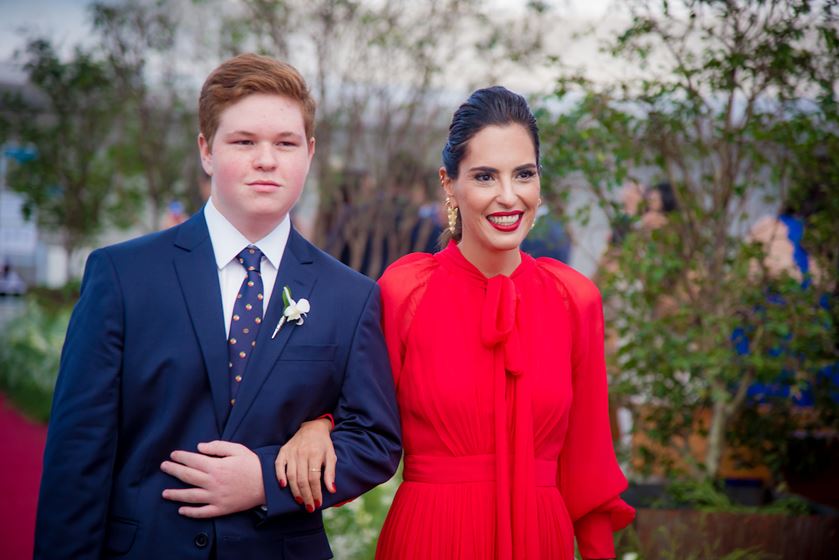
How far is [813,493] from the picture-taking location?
4.90m

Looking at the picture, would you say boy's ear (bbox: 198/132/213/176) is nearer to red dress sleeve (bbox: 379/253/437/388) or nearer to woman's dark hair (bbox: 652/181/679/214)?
red dress sleeve (bbox: 379/253/437/388)

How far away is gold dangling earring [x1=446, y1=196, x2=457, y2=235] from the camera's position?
2939 mm

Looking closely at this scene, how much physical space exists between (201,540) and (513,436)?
86 cm

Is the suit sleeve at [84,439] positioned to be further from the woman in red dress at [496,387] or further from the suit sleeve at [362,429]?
the woman in red dress at [496,387]

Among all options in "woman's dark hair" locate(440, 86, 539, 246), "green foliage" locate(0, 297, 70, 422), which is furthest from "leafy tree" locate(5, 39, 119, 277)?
"woman's dark hair" locate(440, 86, 539, 246)

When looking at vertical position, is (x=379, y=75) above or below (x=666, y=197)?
above

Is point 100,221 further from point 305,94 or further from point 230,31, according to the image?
point 305,94

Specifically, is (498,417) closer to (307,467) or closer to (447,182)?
(307,467)

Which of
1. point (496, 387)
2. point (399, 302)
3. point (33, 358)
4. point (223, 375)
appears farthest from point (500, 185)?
point (33, 358)

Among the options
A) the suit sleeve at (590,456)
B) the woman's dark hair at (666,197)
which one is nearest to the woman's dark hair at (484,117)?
the suit sleeve at (590,456)

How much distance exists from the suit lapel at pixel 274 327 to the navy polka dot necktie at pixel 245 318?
2 cm

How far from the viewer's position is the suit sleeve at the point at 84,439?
2.34 metres

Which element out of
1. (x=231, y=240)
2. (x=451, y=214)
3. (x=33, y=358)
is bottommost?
(x=33, y=358)

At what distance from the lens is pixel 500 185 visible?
273 centimetres
